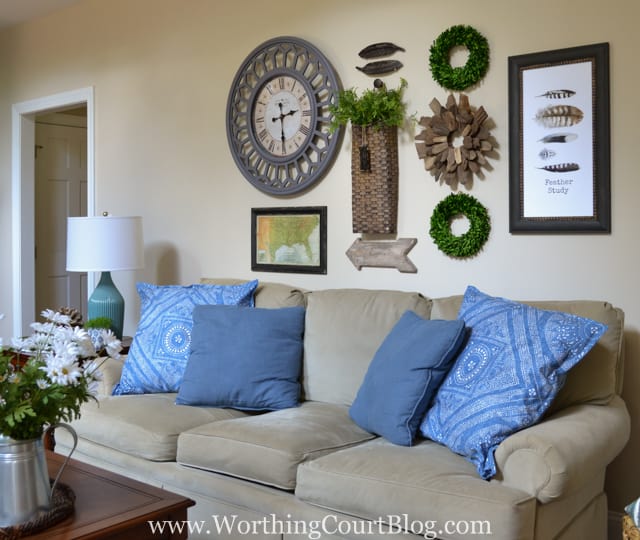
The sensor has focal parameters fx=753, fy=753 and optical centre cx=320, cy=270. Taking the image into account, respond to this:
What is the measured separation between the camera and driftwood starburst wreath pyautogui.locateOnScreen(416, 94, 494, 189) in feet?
10.0

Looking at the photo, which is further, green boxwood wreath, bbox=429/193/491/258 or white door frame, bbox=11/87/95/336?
white door frame, bbox=11/87/95/336

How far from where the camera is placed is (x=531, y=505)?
196 cm

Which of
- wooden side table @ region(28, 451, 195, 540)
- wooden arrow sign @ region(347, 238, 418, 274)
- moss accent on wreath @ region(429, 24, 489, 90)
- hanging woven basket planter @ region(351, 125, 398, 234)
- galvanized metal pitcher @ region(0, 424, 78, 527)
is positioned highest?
moss accent on wreath @ region(429, 24, 489, 90)

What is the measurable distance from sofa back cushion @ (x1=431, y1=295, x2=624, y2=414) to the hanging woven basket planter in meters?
0.99

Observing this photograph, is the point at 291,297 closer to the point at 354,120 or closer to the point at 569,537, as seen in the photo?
the point at 354,120

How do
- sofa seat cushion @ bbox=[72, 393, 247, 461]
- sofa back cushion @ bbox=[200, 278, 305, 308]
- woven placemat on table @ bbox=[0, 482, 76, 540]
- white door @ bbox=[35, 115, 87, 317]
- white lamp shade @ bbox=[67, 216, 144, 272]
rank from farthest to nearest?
1. white door @ bbox=[35, 115, 87, 317]
2. white lamp shade @ bbox=[67, 216, 144, 272]
3. sofa back cushion @ bbox=[200, 278, 305, 308]
4. sofa seat cushion @ bbox=[72, 393, 247, 461]
5. woven placemat on table @ bbox=[0, 482, 76, 540]

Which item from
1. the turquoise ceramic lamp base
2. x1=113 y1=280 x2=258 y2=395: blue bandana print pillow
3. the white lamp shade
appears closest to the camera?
x1=113 y1=280 x2=258 y2=395: blue bandana print pillow

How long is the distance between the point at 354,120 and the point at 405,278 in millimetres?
741

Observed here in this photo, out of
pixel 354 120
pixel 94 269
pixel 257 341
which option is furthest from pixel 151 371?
pixel 354 120

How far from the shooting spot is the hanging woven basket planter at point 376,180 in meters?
3.31

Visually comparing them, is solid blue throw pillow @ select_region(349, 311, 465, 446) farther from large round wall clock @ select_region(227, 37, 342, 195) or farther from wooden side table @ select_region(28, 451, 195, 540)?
large round wall clock @ select_region(227, 37, 342, 195)

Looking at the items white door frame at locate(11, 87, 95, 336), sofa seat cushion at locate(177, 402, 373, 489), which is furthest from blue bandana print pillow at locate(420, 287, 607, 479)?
white door frame at locate(11, 87, 95, 336)

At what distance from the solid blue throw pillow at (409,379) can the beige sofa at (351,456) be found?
7cm

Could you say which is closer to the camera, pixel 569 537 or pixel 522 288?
pixel 569 537
